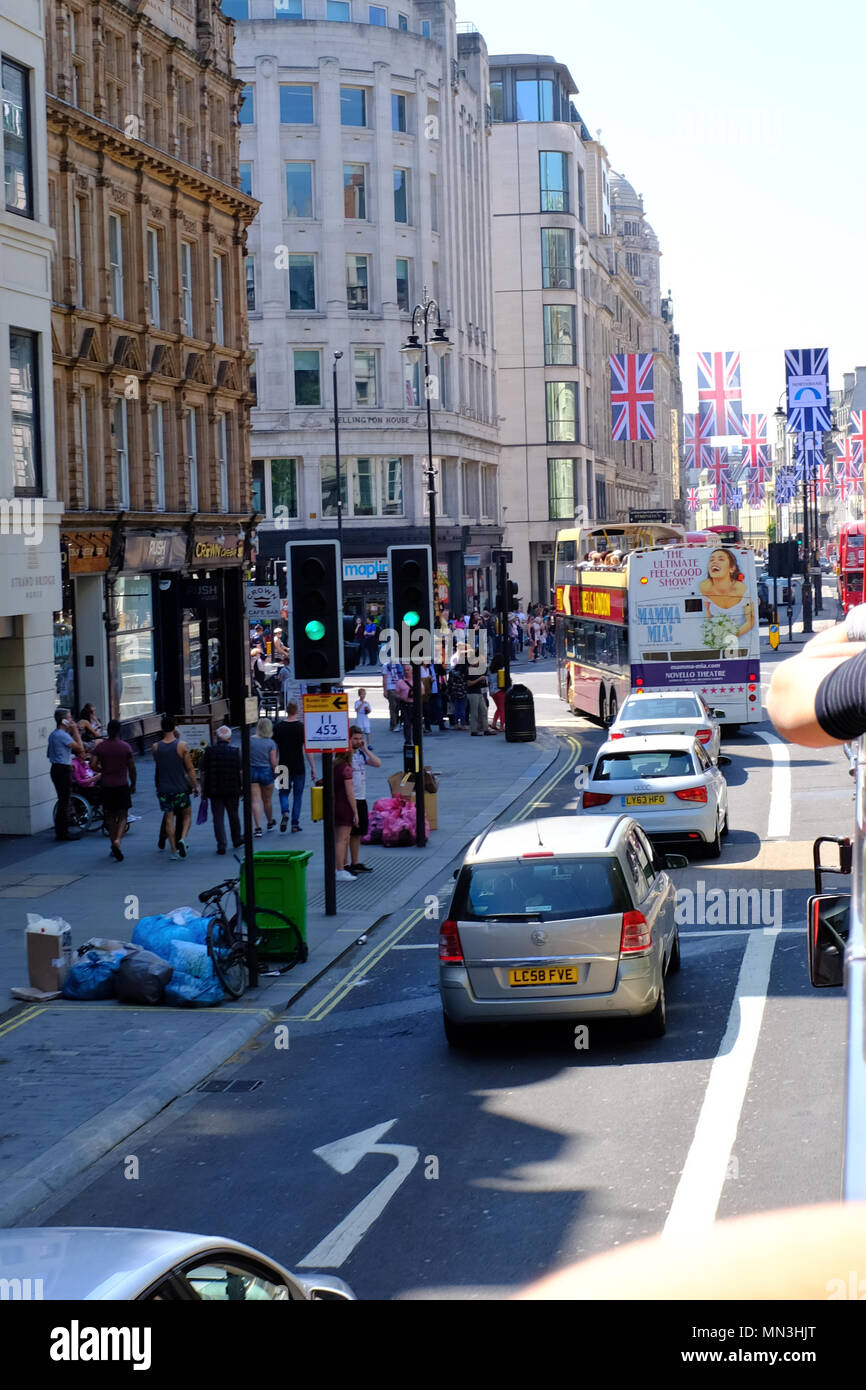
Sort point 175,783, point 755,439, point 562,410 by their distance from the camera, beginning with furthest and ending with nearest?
point 562,410 → point 755,439 → point 175,783

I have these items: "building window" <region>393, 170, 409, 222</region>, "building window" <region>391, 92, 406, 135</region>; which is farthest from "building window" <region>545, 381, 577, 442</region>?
"building window" <region>391, 92, 406, 135</region>

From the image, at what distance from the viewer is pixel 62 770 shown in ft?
78.6

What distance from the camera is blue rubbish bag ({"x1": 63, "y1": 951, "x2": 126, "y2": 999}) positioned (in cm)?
1466

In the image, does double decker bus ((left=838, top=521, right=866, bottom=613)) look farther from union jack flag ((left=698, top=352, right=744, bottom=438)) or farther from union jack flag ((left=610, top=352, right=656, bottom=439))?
union jack flag ((left=610, top=352, right=656, bottom=439))

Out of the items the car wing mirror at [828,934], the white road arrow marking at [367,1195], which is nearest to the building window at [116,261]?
the white road arrow marking at [367,1195]

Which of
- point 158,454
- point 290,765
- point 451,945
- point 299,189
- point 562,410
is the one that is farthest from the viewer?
point 562,410

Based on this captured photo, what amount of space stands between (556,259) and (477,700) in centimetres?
5567

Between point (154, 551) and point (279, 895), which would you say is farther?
point (154, 551)

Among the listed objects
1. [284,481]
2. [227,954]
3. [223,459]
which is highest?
[284,481]

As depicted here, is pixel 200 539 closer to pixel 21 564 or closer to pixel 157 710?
pixel 157 710

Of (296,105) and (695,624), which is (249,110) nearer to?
(296,105)

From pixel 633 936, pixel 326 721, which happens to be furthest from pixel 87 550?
pixel 633 936

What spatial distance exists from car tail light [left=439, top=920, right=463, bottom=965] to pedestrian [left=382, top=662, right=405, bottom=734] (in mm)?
24533

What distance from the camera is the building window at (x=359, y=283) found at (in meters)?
66.9
